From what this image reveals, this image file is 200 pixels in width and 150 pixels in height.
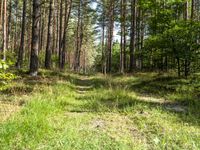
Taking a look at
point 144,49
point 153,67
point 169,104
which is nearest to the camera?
point 169,104

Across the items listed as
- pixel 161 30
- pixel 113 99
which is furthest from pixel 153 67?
pixel 113 99

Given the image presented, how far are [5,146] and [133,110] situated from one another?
400 centimetres

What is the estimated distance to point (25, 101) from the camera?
8906 mm

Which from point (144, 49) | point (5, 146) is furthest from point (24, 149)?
point (144, 49)

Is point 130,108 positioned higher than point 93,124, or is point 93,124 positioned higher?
point 130,108

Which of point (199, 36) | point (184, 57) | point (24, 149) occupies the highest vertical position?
point (199, 36)

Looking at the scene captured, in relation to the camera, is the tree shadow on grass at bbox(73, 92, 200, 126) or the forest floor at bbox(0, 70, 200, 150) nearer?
the forest floor at bbox(0, 70, 200, 150)

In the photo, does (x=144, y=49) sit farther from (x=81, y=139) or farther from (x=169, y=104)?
(x=81, y=139)

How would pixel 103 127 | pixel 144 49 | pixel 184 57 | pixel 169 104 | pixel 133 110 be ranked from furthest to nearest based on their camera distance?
1. pixel 144 49
2. pixel 184 57
3. pixel 169 104
4. pixel 133 110
5. pixel 103 127

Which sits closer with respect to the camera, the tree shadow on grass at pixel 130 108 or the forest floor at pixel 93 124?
the forest floor at pixel 93 124

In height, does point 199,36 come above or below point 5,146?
above

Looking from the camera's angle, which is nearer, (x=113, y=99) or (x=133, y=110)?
(x=133, y=110)

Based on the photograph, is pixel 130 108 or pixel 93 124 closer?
pixel 93 124

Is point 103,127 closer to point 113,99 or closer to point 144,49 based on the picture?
point 113,99
